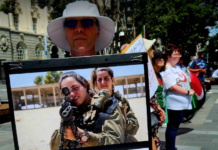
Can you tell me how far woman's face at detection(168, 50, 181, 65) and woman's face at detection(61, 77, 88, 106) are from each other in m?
3.00

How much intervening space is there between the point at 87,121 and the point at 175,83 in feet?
9.73

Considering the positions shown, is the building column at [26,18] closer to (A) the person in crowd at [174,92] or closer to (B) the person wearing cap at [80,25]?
(A) the person in crowd at [174,92]

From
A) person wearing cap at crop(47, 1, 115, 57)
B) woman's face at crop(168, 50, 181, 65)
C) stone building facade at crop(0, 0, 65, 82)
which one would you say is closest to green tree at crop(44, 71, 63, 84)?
person wearing cap at crop(47, 1, 115, 57)

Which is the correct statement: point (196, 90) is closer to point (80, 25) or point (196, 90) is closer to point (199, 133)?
point (199, 133)

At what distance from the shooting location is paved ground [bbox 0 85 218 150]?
487 centimetres

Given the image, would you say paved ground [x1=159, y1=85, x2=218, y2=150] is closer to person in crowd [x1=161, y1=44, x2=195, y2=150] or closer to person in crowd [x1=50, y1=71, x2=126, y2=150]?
person in crowd [x1=161, y1=44, x2=195, y2=150]

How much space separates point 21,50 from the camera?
31.5 metres

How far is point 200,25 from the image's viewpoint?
768 inches

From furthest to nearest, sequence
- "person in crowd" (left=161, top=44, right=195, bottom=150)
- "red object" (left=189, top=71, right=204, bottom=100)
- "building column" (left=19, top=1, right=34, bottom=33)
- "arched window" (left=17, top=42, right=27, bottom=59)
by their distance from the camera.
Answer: "building column" (left=19, top=1, right=34, bottom=33), "arched window" (left=17, top=42, right=27, bottom=59), "red object" (left=189, top=71, right=204, bottom=100), "person in crowd" (left=161, top=44, right=195, bottom=150)

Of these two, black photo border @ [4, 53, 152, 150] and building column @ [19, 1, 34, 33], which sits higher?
building column @ [19, 1, 34, 33]

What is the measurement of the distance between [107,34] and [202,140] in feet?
14.0

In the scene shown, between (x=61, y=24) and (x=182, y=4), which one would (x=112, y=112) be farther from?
(x=182, y=4)

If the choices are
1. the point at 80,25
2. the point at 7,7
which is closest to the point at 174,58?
the point at 80,25

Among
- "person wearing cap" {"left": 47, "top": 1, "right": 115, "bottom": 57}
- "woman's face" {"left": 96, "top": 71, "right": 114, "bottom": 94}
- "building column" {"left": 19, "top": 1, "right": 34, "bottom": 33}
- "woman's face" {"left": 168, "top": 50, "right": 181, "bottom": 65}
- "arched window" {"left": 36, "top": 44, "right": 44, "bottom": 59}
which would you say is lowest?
"woman's face" {"left": 96, "top": 71, "right": 114, "bottom": 94}
